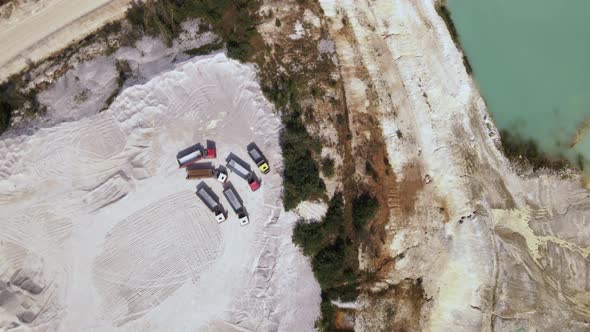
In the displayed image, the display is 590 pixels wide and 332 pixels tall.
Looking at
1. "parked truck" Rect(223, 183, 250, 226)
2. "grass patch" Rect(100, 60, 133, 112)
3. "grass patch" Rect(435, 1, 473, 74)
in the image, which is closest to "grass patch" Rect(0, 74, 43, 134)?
"grass patch" Rect(100, 60, 133, 112)

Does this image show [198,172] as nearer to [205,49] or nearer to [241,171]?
[241,171]

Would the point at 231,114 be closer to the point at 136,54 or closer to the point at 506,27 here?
the point at 136,54

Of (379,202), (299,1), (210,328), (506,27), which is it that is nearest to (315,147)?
(379,202)

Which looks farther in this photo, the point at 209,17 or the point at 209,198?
the point at 209,17

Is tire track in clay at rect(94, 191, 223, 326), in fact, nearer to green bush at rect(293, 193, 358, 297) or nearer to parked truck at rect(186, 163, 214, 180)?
parked truck at rect(186, 163, 214, 180)

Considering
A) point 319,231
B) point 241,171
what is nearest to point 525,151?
Result: point 319,231

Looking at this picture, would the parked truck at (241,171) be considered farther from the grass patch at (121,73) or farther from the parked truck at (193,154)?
the grass patch at (121,73)

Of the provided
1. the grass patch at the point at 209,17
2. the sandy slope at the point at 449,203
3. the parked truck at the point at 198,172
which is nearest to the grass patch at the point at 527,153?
the sandy slope at the point at 449,203
